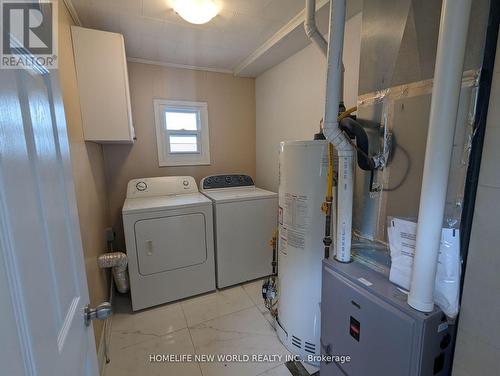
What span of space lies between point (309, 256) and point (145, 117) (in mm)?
2366

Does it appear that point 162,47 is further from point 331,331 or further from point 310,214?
Result: point 331,331

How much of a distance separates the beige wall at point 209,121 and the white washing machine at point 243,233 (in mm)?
722

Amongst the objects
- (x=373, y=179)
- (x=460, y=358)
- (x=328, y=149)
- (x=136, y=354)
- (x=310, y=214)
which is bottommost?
(x=136, y=354)

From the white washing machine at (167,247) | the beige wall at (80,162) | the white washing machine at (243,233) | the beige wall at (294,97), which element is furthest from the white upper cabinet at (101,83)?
the beige wall at (294,97)

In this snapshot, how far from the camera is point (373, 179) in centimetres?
127

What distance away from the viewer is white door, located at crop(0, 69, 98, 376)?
1.30 feet

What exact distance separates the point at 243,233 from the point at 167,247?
75 cm

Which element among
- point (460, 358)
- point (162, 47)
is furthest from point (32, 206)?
point (162, 47)

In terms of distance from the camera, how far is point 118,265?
1.96 m

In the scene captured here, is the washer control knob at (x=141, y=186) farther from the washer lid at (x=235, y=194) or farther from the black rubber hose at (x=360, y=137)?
the black rubber hose at (x=360, y=137)

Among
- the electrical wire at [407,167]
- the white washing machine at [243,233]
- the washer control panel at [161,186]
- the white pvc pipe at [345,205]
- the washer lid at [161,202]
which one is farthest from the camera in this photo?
the washer control panel at [161,186]

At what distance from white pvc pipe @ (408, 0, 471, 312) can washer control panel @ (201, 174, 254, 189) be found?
7.37 feet

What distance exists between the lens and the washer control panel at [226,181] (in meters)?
2.84

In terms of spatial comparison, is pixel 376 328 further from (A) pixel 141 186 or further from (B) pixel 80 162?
(A) pixel 141 186
